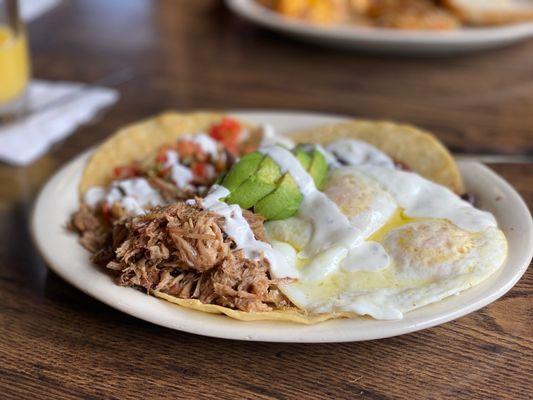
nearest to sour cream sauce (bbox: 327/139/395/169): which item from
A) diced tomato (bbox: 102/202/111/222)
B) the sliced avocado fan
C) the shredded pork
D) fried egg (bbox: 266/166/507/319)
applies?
fried egg (bbox: 266/166/507/319)

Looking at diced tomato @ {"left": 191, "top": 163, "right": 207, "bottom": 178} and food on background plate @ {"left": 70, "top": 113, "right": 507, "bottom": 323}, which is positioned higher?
food on background plate @ {"left": 70, "top": 113, "right": 507, "bottom": 323}

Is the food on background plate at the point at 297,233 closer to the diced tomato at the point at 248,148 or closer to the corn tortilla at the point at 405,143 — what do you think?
the corn tortilla at the point at 405,143

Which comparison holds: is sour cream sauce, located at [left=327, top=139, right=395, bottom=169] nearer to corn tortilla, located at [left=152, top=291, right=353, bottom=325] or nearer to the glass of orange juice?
corn tortilla, located at [left=152, top=291, right=353, bottom=325]

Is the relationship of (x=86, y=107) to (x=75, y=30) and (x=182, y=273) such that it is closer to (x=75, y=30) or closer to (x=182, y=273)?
(x=75, y=30)

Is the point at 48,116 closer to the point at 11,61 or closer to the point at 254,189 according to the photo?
the point at 11,61

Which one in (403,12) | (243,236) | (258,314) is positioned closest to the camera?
(258,314)

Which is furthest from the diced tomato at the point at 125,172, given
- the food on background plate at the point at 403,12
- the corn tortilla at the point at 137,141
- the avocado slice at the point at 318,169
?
the food on background plate at the point at 403,12

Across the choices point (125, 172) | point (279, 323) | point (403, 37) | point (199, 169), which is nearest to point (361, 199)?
point (279, 323)
